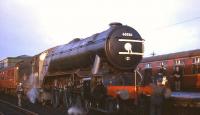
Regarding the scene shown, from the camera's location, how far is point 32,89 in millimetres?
26234

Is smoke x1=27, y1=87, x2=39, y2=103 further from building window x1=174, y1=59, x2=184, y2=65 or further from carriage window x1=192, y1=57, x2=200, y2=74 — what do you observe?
carriage window x1=192, y1=57, x2=200, y2=74

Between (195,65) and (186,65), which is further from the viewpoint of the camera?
(186,65)

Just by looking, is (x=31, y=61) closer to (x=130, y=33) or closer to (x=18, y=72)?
(x=18, y=72)

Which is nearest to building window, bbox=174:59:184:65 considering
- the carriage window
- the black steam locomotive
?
the carriage window

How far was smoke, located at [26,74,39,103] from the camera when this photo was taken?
83.5ft

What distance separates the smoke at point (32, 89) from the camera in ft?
83.5

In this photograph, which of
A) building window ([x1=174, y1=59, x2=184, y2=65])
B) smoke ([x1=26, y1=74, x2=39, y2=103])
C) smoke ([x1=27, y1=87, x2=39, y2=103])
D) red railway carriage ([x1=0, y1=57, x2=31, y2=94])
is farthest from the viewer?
red railway carriage ([x1=0, y1=57, x2=31, y2=94])

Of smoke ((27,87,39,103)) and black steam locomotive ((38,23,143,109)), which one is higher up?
black steam locomotive ((38,23,143,109))

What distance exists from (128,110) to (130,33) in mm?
3224

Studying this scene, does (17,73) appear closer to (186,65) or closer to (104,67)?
(186,65)

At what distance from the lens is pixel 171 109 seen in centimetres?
1456

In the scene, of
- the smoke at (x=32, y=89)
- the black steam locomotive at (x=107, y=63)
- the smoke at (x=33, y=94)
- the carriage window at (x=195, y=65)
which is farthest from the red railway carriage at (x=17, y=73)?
the carriage window at (x=195, y=65)

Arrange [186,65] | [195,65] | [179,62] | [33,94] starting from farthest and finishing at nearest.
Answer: [33,94] < [179,62] < [186,65] < [195,65]

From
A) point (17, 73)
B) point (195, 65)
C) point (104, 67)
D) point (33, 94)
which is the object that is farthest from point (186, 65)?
point (17, 73)
